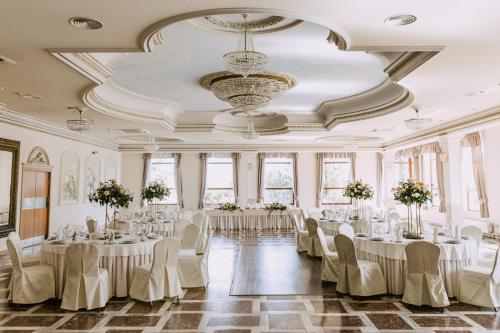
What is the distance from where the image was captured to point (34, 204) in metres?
9.64

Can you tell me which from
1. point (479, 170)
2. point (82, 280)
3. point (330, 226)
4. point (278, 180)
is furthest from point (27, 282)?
point (479, 170)

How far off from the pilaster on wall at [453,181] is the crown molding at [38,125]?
10.9 meters

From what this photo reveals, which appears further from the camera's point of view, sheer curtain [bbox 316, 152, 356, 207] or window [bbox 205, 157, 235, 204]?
window [bbox 205, 157, 235, 204]

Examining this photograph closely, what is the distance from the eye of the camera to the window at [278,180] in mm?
15320

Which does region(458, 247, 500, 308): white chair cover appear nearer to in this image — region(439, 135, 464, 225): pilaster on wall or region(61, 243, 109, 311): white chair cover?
region(61, 243, 109, 311): white chair cover

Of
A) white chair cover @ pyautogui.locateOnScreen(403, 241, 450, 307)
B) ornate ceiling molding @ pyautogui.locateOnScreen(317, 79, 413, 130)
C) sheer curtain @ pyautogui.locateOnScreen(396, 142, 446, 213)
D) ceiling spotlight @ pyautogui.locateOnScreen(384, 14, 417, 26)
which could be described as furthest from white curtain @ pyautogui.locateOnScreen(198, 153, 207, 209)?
ceiling spotlight @ pyautogui.locateOnScreen(384, 14, 417, 26)

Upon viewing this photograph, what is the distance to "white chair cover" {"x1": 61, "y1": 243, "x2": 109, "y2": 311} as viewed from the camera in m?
4.75

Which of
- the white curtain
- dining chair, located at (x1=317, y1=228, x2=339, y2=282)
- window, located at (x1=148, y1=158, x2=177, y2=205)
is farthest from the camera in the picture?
window, located at (x1=148, y1=158, x2=177, y2=205)

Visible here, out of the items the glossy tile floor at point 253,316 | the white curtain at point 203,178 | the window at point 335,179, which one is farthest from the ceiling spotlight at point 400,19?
the white curtain at point 203,178

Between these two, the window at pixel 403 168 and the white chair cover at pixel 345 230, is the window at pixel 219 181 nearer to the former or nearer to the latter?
the window at pixel 403 168

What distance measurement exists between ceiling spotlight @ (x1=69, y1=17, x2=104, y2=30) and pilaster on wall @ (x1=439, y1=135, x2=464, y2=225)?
30.4 ft

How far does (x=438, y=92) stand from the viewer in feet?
21.5

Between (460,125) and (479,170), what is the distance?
3476mm

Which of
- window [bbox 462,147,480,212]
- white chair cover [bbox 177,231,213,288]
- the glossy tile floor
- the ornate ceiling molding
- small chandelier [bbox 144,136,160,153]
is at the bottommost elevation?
the glossy tile floor
